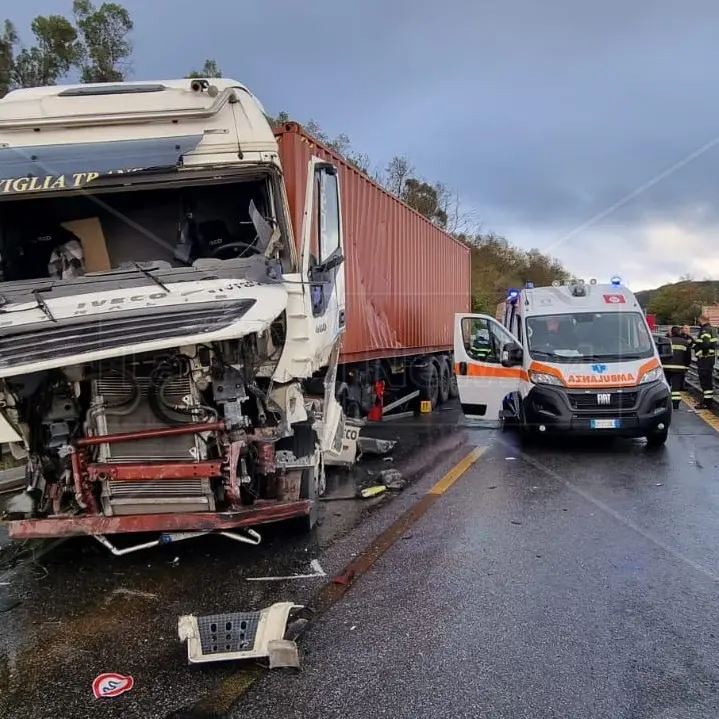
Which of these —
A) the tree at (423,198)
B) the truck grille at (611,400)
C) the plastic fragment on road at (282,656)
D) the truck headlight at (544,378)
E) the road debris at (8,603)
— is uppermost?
the tree at (423,198)

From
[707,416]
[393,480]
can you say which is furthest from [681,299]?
[393,480]

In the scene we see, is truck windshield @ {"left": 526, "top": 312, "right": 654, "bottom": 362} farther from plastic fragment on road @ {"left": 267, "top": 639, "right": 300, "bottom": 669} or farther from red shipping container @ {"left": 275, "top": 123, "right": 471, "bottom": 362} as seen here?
plastic fragment on road @ {"left": 267, "top": 639, "right": 300, "bottom": 669}

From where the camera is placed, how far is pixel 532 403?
8828 mm

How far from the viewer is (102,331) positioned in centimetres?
364

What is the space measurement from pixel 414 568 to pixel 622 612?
1.33 meters

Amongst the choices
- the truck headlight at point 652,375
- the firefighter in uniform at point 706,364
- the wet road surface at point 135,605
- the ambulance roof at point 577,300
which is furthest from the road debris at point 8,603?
the firefighter in uniform at point 706,364

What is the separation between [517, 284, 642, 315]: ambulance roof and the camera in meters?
9.59

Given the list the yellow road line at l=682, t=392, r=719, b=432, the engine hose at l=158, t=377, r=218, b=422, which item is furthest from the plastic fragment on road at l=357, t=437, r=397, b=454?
the yellow road line at l=682, t=392, r=719, b=432

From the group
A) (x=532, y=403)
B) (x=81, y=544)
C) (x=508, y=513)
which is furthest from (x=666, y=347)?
(x=81, y=544)

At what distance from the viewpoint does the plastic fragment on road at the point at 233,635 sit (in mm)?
3350

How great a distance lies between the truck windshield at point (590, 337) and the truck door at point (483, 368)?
39 cm

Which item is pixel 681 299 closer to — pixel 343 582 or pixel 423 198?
pixel 423 198

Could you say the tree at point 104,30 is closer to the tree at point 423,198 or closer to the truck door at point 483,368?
the tree at point 423,198

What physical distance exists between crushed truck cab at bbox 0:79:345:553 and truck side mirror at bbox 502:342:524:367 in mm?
4151
